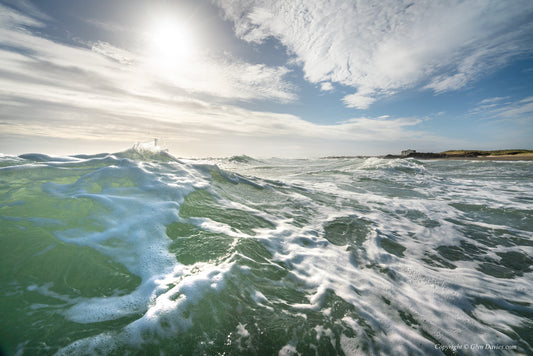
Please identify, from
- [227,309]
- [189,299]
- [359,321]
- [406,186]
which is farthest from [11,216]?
[406,186]

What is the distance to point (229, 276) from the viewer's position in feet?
8.07

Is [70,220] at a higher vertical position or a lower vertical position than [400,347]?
higher

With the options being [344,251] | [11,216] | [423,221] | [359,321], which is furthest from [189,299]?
[423,221]

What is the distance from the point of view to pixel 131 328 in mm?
1720

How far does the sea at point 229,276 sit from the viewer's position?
176 cm

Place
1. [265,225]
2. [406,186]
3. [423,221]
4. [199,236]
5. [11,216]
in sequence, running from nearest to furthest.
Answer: [11,216]
[199,236]
[265,225]
[423,221]
[406,186]

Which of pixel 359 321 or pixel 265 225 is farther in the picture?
pixel 265 225

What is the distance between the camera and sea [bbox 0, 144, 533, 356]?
69.5 inches

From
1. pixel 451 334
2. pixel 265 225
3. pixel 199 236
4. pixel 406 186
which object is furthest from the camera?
pixel 406 186

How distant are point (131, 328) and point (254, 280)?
4.11 feet

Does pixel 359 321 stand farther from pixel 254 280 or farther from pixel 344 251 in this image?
pixel 344 251

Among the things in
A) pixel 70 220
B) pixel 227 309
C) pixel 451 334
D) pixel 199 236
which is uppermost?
pixel 70 220

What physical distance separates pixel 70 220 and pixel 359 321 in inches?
155

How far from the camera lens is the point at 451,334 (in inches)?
78.1
